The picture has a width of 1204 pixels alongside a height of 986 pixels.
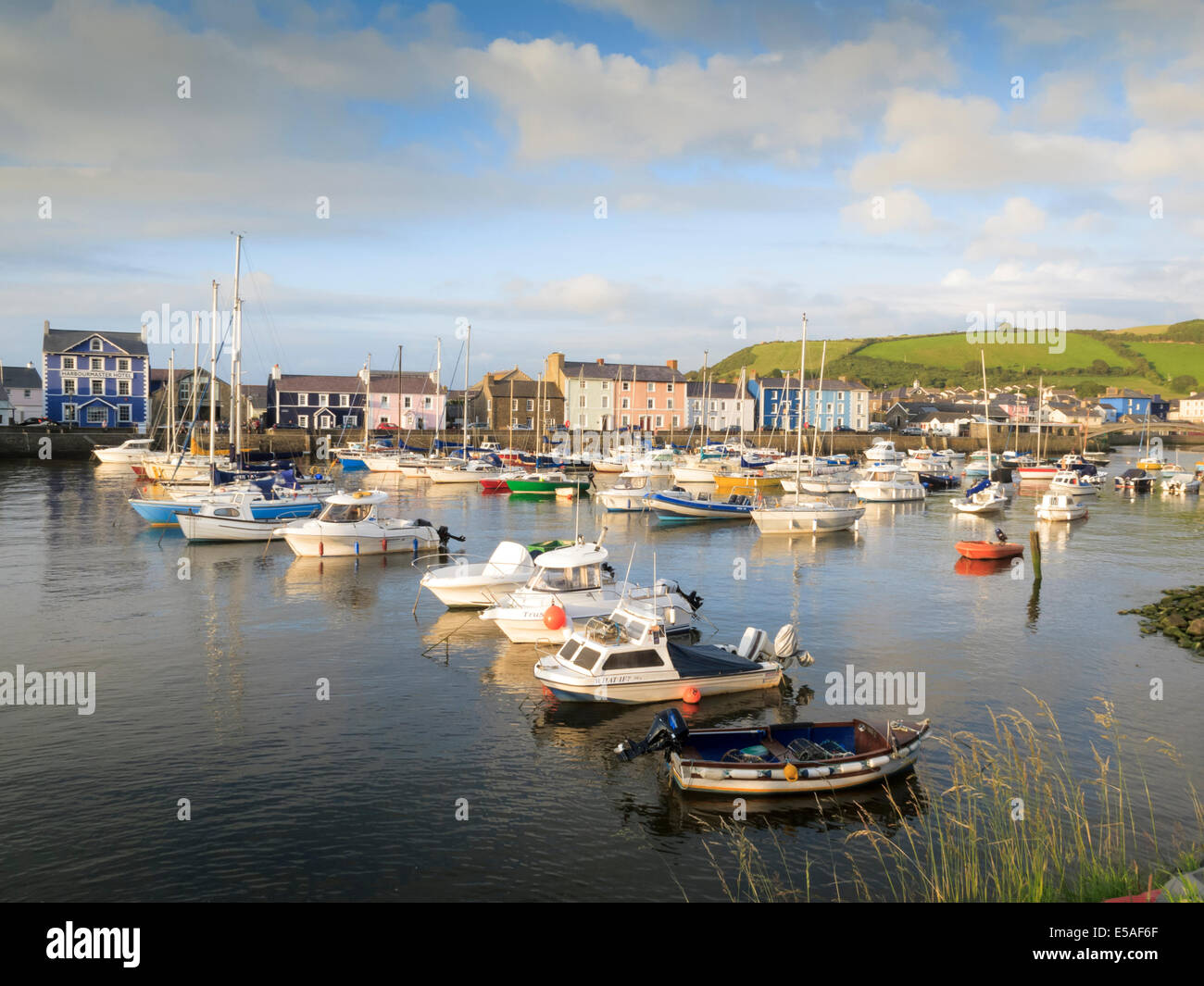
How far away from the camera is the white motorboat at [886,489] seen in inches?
2776

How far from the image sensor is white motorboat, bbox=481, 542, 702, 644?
1025 inches

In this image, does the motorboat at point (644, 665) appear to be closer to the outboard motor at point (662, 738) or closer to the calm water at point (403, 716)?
the calm water at point (403, 716)

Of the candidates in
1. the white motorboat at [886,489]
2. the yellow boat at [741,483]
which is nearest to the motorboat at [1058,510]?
the white motorboat at [886,489]

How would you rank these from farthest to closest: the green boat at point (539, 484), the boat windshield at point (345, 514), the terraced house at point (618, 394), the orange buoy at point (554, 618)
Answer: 1. the terraced house at point (618, 394)
2. the green boat at point (539, 484)
3. the boat windshield at point (345, 514)
4. the orange buoy at point (554, 618)

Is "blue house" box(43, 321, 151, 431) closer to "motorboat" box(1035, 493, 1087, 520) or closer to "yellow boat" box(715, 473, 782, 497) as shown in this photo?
"yellow boat" box(715, 473, 782, 497)

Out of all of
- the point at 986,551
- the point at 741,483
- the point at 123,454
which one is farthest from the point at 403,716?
the point at 123,454

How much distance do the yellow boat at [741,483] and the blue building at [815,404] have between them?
63.7 metres

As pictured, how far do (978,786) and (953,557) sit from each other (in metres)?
30.0

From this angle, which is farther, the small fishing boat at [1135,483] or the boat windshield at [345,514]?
the small fishing boat at [1135,483]

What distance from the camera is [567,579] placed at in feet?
88.2

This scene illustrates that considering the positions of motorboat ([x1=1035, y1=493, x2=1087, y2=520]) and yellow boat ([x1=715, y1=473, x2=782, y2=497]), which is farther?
yellow boat ([x1=715, y1=473, x2=782, y2=497])

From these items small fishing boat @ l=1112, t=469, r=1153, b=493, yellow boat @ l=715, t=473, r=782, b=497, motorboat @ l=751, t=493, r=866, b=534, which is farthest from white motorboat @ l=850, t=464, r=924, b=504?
small fishing boat @ l=1112, t=469, r=1153, b=493

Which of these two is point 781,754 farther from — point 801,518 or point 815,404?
point 815,404

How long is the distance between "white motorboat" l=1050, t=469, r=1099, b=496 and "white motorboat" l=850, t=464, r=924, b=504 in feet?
33.8
